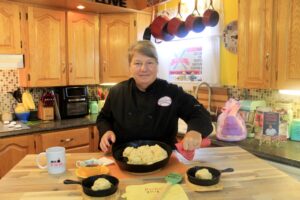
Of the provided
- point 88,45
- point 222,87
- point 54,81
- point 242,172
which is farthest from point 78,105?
point 242,172

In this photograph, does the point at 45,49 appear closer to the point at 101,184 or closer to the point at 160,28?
the point at 160,28

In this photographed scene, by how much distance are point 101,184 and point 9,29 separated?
2.15 meters

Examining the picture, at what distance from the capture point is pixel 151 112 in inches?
59.4

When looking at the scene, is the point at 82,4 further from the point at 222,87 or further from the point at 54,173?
the point at 54,173

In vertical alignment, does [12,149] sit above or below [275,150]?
below

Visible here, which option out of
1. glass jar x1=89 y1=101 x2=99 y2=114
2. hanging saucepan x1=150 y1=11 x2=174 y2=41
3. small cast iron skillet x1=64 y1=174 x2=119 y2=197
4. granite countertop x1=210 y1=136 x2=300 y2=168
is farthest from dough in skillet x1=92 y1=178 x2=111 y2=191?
glass jar x1=89 y1=101 x2=99 y2=114

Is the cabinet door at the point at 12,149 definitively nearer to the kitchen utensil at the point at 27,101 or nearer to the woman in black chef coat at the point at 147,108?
the kitchen utensil at the point at 27,101

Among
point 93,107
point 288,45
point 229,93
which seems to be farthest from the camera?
point 93,107

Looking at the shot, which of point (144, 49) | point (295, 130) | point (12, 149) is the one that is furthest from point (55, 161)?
point (295, 130)

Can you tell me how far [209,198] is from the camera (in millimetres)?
954

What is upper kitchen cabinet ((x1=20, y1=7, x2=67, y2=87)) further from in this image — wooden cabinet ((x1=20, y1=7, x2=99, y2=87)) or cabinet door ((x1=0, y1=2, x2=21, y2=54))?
cabinet door ((x1=0, y1=2, x2=21, y2=54))

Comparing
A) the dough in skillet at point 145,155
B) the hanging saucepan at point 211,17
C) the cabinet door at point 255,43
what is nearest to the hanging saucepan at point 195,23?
the hanging saucepan at point 211,17

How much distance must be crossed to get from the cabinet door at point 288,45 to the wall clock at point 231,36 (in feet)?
2.03

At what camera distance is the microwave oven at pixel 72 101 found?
3002 millimetres
